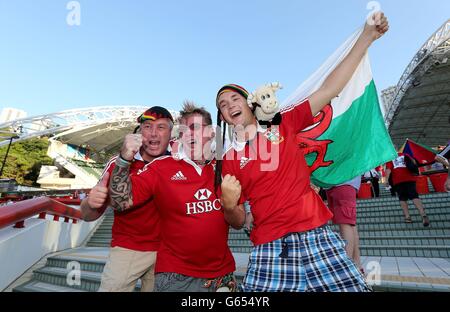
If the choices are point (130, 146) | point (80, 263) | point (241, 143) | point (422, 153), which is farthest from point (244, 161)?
point (422, 153)

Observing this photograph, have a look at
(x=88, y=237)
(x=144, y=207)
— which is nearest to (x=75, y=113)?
(x=88, y=237)

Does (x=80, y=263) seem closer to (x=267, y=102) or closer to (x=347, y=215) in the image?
(x=347, y=215)

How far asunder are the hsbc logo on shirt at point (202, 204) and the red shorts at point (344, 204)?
1.82m

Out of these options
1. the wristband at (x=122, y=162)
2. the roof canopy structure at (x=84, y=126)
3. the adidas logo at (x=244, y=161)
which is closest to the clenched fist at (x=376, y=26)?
the adidas logo at (x=244, y=161)

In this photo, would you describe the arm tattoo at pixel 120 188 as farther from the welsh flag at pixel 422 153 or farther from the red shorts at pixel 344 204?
the welsh flag at pixel 422 153

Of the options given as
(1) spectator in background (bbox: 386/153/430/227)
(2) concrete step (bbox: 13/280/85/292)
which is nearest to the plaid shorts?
(2) concrete step (bbox: 13/280/85/292)

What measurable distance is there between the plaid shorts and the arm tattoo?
2.71 ft

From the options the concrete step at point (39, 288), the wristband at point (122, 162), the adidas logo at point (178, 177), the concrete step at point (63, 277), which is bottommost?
the concrete step at point (39, 288)

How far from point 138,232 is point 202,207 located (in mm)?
594

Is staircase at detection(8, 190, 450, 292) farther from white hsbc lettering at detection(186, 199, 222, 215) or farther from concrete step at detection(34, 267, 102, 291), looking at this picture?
white hsbc lettering at detection(186, 199, 222, 215)

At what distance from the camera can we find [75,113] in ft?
127

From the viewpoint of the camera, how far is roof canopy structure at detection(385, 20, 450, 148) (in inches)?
763

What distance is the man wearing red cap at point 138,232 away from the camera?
1.91 m

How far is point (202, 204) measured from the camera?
68.8 inches
